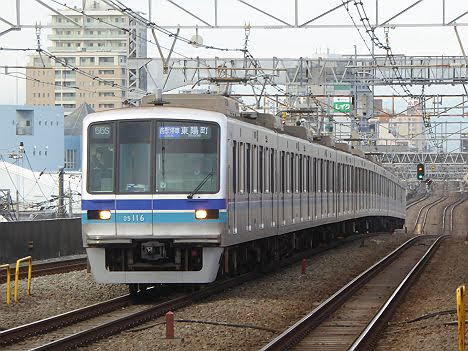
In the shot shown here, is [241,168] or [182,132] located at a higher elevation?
[182,132]

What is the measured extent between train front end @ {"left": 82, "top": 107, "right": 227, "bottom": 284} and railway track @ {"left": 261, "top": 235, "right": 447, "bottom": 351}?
6.81 ft

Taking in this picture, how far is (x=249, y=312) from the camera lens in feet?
48.3

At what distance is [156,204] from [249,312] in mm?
2185

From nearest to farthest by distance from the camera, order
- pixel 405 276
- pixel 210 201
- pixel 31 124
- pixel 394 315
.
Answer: pixel 394 315 → pixel 210 201 → pixel 405 276 → pixel 31 124

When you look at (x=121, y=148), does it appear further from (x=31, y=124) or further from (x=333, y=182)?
(x=31, y=124)

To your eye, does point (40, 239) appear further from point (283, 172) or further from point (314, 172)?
point (283, 172)

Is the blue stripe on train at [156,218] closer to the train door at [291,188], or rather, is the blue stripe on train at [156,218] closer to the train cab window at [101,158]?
the train cab window at [101,158]

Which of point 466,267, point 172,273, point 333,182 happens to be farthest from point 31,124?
point 172,273

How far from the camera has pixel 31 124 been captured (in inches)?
4291

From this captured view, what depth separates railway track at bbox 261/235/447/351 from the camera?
469 inches

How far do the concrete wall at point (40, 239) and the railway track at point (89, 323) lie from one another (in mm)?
9519

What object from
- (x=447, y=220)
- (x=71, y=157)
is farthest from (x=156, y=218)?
(x=71, y=157)

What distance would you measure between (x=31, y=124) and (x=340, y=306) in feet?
314

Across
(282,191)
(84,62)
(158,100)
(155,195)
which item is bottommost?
(155,195)
